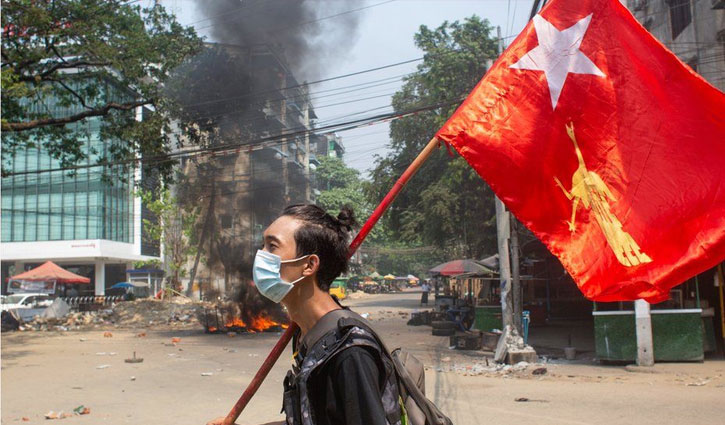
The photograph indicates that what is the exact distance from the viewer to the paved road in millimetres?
6957

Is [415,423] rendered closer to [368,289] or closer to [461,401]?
[461,401]

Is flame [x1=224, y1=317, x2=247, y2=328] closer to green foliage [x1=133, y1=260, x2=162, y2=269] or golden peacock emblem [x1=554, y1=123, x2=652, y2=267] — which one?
golden peacock emblem [x1=554, y1=123, x2=652, y2=267]

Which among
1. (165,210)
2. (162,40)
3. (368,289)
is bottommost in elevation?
(368,289)

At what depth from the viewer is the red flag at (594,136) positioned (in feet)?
8.80

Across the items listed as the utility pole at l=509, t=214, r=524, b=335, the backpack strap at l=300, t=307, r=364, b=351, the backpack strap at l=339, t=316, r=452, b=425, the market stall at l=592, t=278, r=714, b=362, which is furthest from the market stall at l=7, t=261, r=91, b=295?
the backpack strap at l=339, t=316, r=452, b=425

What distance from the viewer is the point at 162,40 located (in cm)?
1439

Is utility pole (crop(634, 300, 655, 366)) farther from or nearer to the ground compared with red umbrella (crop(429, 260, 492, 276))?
nearer to the ground

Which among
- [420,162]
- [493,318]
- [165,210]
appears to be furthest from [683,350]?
[165,210]

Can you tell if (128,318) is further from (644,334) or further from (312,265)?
(312,265)

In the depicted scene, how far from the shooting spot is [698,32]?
16.1m

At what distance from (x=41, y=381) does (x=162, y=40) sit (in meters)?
8.17

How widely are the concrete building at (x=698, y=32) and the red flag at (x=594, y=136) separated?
43.2 feet

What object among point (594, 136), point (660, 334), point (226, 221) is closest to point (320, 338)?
point (594, 136)

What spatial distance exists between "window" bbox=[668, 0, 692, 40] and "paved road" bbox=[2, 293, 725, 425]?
10.6m
